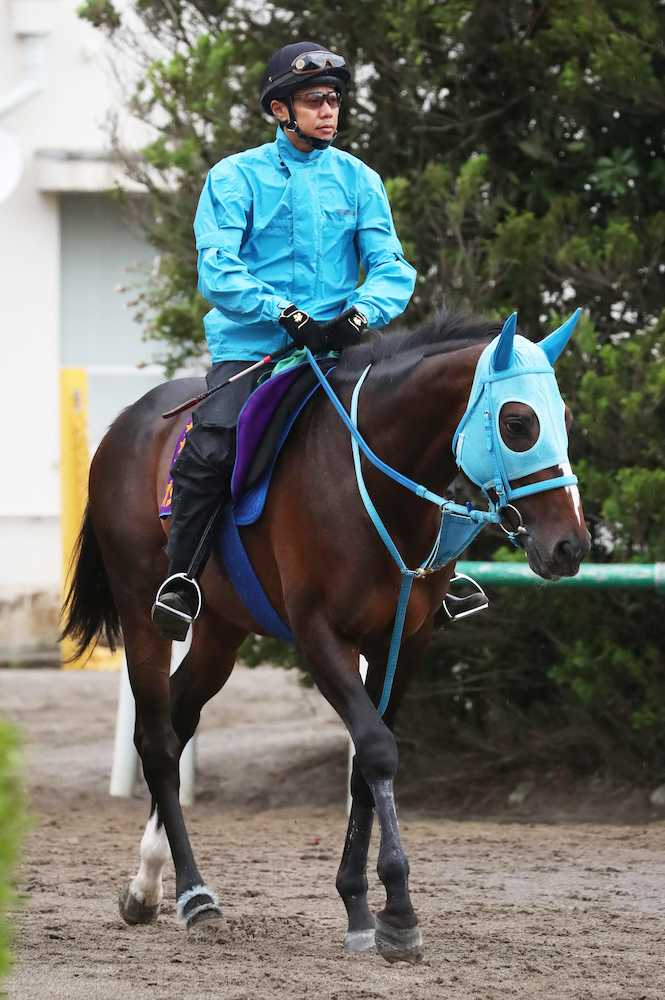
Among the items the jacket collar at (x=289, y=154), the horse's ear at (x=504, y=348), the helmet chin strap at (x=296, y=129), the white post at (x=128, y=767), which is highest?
the helmet chin strap at (x=296, y=129)

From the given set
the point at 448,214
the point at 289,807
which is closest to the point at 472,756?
the point at 289,807

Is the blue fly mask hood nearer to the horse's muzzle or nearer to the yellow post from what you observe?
the horse's muzzle

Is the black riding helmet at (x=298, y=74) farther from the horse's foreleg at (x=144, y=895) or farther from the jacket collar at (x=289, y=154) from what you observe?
the horse's foreleg at (x=144, y=895)

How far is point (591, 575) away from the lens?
714cm

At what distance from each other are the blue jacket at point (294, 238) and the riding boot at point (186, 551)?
0.54 meters

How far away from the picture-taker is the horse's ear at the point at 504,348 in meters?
4.52

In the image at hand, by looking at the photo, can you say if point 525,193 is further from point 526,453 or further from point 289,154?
point 526,453

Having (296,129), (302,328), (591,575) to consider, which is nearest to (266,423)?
(302,328)

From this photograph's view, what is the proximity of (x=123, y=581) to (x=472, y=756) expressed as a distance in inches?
122

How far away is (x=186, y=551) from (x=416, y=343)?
3.46 feet

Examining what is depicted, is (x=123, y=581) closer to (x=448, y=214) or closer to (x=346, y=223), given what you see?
(x=346, y=223)

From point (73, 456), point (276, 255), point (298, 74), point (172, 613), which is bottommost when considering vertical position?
point (172, 613)

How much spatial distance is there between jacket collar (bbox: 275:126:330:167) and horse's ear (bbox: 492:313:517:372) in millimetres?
1209

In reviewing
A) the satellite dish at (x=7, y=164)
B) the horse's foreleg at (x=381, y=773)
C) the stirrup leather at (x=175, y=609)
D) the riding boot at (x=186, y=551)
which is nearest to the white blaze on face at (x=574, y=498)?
the horse's foreleg at (x=381, y=773)
